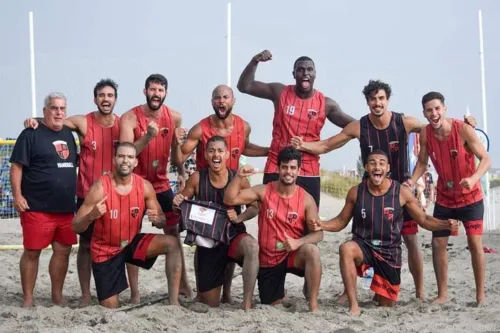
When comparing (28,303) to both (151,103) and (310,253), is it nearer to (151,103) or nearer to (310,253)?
(151,103)

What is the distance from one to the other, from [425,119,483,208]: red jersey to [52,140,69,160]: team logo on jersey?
3228mm

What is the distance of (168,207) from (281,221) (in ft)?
4.24

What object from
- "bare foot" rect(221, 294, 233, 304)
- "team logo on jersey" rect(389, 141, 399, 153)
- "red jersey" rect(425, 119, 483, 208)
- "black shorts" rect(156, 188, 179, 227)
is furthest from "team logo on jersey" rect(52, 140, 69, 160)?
"red jersey" rect(425, 119, 483, 208)

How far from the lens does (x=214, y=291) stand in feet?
20.6

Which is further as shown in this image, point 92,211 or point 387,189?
point 387,189

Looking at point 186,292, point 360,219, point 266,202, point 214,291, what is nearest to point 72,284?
point 186,292

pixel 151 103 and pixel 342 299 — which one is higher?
pixel 151 103

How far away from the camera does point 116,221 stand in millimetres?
5930

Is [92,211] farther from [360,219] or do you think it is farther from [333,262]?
[333,262]

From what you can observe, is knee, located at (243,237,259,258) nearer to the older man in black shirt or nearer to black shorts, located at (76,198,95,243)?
black shorts, located at (76,198,95,243)

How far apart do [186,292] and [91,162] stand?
1544 millimetres

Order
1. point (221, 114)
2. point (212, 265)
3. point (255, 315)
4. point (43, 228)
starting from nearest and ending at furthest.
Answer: point (255, 315), point (43, 228), point (212, 265), point (221, 114)

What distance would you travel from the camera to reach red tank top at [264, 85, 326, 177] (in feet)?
21.7

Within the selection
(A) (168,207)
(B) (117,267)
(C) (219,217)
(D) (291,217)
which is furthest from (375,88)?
(B) (117,267)
